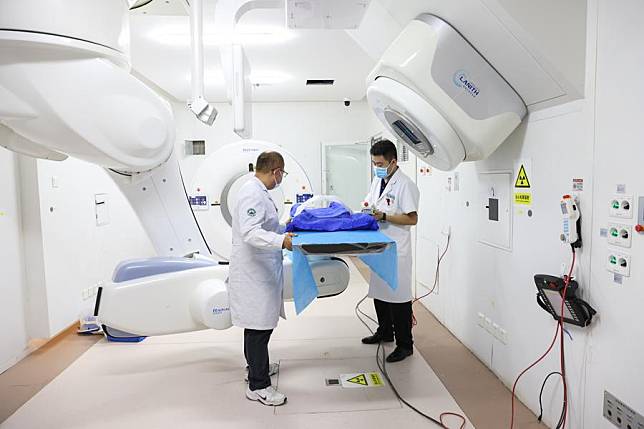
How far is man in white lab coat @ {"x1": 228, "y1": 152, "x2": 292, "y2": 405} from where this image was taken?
7.07ft

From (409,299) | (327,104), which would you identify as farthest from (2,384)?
(327,104)

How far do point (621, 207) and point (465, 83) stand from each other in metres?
0.87

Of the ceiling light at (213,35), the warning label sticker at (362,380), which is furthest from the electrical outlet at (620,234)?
the ceiling light at (213,35)

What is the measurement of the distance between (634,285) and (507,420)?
95 centimetres

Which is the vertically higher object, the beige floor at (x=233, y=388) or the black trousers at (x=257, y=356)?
the black trousers at (x=257, y=356)

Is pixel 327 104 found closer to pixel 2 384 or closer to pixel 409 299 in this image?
pixel 409 299

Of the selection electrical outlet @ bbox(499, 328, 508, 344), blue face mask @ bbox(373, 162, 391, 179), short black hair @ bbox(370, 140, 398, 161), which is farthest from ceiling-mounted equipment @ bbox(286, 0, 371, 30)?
electrical outlet @ bbox(499, 328, 508, 344)

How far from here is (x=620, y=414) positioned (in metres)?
1.54

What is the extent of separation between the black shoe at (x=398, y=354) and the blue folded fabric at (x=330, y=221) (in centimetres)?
89

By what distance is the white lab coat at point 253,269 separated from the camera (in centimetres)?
214

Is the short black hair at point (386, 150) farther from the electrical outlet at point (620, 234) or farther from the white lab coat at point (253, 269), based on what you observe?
the electrical outlet at point (620, 234)

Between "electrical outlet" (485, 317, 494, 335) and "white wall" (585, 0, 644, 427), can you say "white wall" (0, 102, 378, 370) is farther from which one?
"white wall" (585, 0, 644, 427)

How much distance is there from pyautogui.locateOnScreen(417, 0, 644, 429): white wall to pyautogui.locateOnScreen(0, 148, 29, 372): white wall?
3.00 metres

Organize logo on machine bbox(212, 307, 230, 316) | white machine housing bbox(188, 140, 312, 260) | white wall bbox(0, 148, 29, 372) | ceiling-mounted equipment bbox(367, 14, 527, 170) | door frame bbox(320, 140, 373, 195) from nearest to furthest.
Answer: ceiling-mounted equipment bbox(367, 14, 527, 170), logo on machine bbox(212, 307, 230, 316), white wall bbox(0, 148, 29, 372), white machine housing bbox(188, 140, 312, 260), door frame bbox(320, 140, 373, 195)
